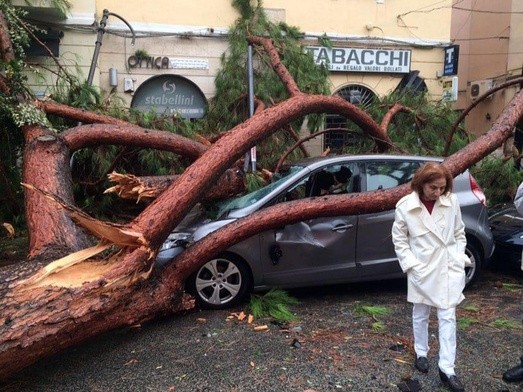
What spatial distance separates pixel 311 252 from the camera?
501 cm

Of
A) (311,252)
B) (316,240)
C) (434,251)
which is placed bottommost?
(311,252)

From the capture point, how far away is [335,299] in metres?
5.29

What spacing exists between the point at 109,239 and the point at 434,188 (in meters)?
2.52

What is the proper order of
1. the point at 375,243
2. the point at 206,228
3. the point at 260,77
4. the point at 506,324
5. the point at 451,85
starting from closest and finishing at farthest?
1. the point at 506,324
2. the point at 206,228
3. the point at 375,243
4. the point at 260,77
5. the point at 451,85

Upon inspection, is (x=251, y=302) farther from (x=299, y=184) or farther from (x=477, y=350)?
(x=477, y=350)

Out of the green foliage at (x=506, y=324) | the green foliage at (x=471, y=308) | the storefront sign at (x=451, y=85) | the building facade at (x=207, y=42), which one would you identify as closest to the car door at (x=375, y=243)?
the green foliage at (x=471, y=308)

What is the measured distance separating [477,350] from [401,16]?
35.4 feet

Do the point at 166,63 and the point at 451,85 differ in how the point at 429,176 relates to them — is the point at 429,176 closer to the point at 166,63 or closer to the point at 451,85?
the point at 166,63

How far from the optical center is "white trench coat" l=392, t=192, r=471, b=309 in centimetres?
335

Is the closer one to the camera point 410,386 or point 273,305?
point 410,386

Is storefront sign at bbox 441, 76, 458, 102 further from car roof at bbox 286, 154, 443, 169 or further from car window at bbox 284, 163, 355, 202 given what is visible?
car window at bbox 284, 163, 355, 202

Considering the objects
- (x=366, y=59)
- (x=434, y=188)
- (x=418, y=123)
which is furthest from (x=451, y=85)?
(x=434, y=188)

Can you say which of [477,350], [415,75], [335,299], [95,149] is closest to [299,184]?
[335,299]

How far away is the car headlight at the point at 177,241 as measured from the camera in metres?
4.85
